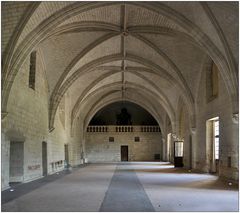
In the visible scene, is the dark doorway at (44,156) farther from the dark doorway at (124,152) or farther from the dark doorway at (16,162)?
the dark doorway at (124,152)

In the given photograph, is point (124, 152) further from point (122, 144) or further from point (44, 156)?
point (44, 156)

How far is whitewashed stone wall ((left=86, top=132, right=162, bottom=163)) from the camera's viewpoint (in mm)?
34562

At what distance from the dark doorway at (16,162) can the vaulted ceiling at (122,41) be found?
2.57m

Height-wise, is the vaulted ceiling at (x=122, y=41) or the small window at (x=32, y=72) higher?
the vaulted ceiling at (x=122, y=41)

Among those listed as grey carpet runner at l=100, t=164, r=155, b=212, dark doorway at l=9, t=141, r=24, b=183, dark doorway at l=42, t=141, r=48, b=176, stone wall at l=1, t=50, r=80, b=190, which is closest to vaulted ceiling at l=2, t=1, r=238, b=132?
stone wall at l=1, t=50, r=80, b=190

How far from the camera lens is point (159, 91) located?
23.2m

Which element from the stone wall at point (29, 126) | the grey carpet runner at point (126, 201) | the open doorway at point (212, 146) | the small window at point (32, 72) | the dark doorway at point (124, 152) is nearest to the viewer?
the grey carpet runner at point (126, 201)

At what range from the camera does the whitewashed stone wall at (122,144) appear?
34.6 metres

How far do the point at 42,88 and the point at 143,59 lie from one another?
5.29 m

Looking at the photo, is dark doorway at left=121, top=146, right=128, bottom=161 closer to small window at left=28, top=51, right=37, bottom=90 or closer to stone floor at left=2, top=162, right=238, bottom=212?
small window at left=28, top=51, right=37, bottom=90

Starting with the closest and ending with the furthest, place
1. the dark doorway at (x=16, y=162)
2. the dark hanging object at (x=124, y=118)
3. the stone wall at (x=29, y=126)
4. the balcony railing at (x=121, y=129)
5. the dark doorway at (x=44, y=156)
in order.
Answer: the stone wall at (x=29, y=126), the dark doorway at (x=16, y=162), the dark doorway at (x=44, y=156), the balcony railing at (x=121, y=129), the dark hanging object at (x=124, y=118)

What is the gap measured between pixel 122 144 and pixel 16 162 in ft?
75.8

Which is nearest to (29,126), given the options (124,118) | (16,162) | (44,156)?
(16,162)

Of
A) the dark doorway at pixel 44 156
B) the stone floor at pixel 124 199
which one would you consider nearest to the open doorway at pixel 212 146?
the stone floor at pixel 124 199
